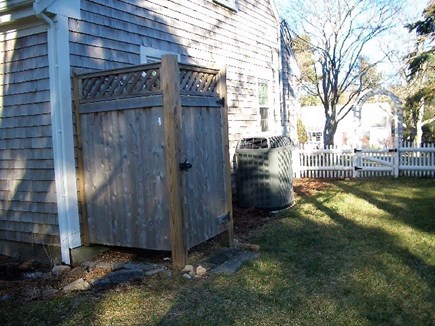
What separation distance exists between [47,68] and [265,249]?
3.69 metres

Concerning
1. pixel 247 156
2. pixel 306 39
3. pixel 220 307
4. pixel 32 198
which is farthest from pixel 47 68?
pixel 306 39

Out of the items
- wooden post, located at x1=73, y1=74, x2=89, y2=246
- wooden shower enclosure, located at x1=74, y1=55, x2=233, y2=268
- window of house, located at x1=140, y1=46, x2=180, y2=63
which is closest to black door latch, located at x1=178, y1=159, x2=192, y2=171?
wooden shower enclosure, located at x1=74, y1=55, x2=233, y2=268

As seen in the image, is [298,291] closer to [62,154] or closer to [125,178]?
[125,178]

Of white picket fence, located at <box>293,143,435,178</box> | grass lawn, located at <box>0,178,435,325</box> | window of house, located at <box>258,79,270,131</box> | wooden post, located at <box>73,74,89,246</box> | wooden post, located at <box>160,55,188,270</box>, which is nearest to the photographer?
grass lawn, located at <box>0,178,435,325</box>

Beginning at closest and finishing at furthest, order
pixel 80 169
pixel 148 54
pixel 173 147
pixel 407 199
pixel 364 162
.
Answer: pixel 173 147 < pixel 80 169 < pixel 148 54 < pixel 407 199 < pixel 364 162

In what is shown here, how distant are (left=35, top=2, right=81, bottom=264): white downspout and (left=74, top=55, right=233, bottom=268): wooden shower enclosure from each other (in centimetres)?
14

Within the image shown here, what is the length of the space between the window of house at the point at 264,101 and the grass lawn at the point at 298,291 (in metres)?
4.97

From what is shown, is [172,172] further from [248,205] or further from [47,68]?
[248,205]

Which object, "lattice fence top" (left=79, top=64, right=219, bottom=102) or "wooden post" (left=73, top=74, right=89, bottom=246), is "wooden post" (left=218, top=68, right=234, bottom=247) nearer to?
"lattice fence top" (left=79, top=64, right=219, bottom=102)

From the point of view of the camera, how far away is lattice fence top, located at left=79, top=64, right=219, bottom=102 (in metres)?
4.81

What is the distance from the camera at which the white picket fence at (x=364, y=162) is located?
11.7 metres

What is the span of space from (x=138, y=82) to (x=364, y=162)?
9.26m

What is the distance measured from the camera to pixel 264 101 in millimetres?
11250

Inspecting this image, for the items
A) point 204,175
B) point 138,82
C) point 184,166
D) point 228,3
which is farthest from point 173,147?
point 228,3
